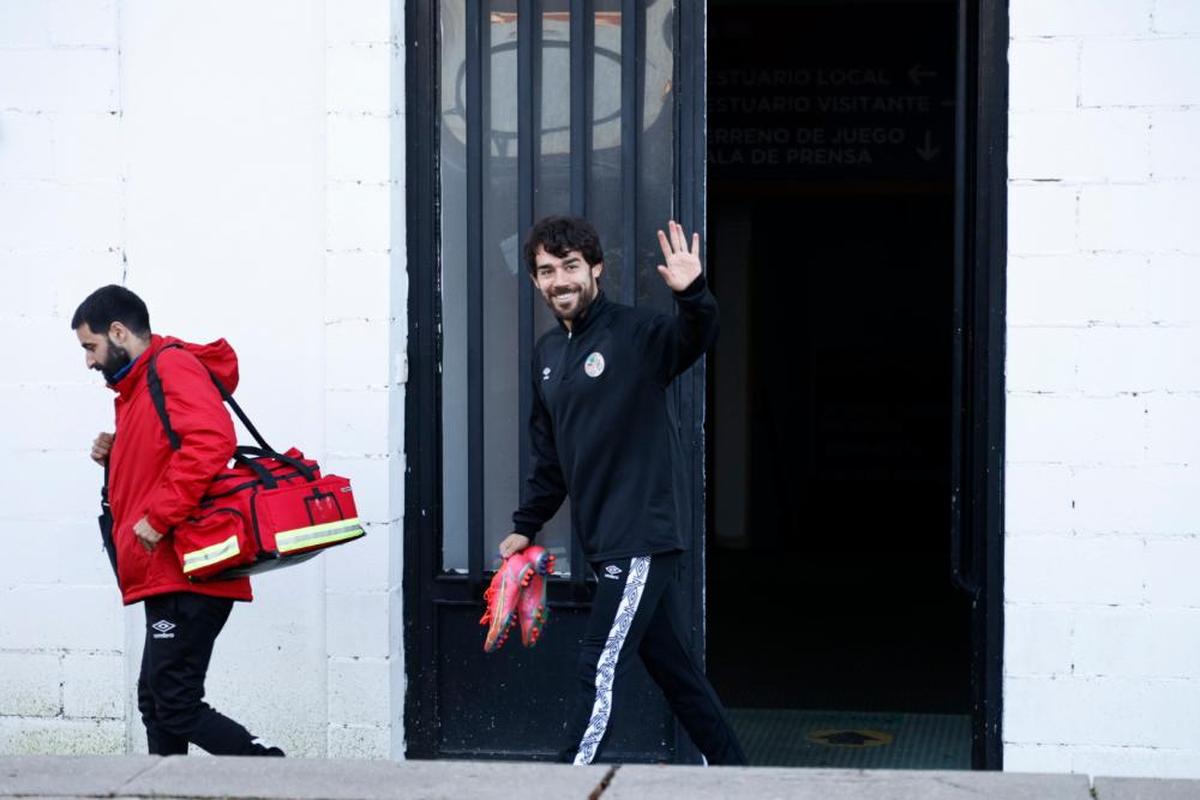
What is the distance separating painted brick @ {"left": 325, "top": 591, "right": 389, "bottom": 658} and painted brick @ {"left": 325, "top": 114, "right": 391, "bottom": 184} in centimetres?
141

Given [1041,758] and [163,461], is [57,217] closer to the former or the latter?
[163,461]

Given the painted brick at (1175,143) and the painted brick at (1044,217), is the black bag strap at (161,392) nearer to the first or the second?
the painted brick at (1044,217)

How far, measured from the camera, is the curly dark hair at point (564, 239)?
5.36 meters

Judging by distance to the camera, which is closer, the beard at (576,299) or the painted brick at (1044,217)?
the beard at (576,299)

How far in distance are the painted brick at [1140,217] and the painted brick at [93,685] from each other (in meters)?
3.56

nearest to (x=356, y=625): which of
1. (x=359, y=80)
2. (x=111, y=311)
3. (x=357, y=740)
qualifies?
(x=357, y=740)

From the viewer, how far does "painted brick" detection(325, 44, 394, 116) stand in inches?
253

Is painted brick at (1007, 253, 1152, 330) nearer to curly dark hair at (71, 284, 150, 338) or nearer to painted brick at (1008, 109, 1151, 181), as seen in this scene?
painted brick at (1008, 109, 1151, 181)

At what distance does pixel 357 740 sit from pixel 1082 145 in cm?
309

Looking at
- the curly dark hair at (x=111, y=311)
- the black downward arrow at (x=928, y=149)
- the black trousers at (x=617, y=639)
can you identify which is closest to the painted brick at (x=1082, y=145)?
the black trousers at (x=617, y=639)

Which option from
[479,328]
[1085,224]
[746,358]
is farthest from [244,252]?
[746,358]

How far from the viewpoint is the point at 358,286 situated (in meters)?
6.44

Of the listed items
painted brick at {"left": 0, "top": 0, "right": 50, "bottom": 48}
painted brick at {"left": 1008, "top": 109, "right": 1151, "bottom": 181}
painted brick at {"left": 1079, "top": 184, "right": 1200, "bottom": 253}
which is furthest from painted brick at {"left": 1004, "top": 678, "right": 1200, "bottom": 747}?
painted brick at {"left": 0, "top": 0, "right": 50, "bottom": 48}

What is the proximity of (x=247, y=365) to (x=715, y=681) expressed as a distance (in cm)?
315
